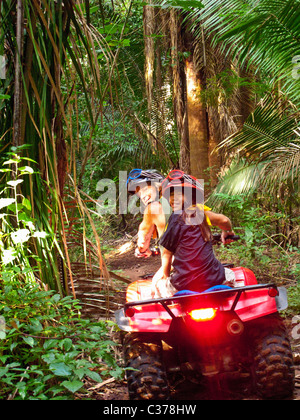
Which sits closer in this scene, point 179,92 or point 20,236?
point 20,236

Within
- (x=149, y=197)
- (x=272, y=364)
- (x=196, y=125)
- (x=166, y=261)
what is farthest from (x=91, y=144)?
(x=196, y=125)

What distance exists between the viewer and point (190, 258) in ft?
9.99

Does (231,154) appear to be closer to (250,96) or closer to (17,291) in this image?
(250,96)

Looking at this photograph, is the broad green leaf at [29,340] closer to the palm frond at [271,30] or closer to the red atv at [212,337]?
the red atv at [212,337]

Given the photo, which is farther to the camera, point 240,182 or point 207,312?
point 240,182

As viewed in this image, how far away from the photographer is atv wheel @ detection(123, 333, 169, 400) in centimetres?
263

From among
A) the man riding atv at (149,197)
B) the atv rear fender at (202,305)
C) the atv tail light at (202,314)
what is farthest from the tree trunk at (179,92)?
the atv tail light at (202,314)

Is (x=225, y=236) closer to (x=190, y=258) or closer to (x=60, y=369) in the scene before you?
(x=190, y=258)

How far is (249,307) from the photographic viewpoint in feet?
9.09

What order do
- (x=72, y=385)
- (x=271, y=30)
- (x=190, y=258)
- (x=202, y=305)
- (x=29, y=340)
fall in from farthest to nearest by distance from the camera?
(x=271, y=30)
(x=190, y=258)
(x=202, y=305)
(x=29, y=340)
(x=72, y=385)

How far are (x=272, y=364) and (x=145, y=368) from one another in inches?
29.7

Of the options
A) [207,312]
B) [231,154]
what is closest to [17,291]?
[207,312]

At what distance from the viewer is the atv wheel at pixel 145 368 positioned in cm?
Answer: 263
